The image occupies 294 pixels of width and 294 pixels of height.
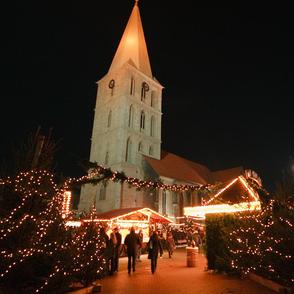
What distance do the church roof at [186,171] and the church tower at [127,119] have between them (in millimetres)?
2356

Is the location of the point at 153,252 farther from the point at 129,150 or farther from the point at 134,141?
the point at 134,141

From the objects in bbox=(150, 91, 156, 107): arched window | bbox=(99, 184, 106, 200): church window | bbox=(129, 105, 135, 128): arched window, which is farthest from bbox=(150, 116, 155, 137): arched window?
bbox=(99, 184, 106, 200): church window

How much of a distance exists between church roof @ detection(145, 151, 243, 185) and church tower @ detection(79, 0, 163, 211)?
236 centimetres

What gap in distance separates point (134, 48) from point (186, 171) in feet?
75.9

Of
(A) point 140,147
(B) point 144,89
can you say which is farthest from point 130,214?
(B) point 144,89

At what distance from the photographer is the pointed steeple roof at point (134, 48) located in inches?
1997

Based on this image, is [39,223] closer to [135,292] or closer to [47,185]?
[47,185]

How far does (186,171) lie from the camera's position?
48531 mm

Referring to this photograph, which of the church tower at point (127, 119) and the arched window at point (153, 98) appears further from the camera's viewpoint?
the arched window at point (153, 98)

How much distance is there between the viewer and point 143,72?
167ft

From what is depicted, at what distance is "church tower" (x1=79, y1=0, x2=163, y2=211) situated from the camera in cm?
4212

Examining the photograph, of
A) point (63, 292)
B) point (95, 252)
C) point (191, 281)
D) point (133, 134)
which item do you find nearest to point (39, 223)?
point (63, 292)

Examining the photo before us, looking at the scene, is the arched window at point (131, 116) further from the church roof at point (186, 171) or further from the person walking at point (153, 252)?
the person walking at point (153, 252)

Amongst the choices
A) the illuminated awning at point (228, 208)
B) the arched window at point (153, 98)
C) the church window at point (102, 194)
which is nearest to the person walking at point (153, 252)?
the illuminated awning at point (228, 208)
